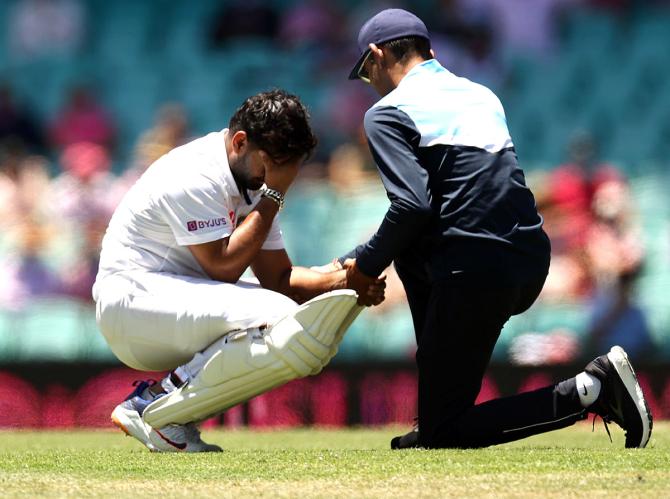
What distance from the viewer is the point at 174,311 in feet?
14.8

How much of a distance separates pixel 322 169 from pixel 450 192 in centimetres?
503

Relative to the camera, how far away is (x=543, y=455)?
4.23 m

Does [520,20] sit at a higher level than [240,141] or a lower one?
higher

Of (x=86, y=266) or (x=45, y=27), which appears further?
(x=45, y=27)

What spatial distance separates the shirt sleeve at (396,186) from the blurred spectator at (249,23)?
220 inches

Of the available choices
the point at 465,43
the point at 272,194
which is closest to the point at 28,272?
the point at 465,43

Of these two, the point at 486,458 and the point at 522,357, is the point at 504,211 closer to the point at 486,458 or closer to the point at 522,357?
the point at 486,458

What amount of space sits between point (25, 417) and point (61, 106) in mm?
2590

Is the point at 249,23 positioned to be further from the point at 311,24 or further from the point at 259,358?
the point at 259,358

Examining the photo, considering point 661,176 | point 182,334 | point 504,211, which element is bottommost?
point 182,334

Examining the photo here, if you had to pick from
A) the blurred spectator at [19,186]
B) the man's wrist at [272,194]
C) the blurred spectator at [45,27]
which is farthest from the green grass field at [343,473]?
the blurred spectator at [45,27]

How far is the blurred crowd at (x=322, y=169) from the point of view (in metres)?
8.91

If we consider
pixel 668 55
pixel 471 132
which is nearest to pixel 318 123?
pixel 668 55

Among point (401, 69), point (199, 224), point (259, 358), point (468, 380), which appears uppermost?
point (401, 69)
